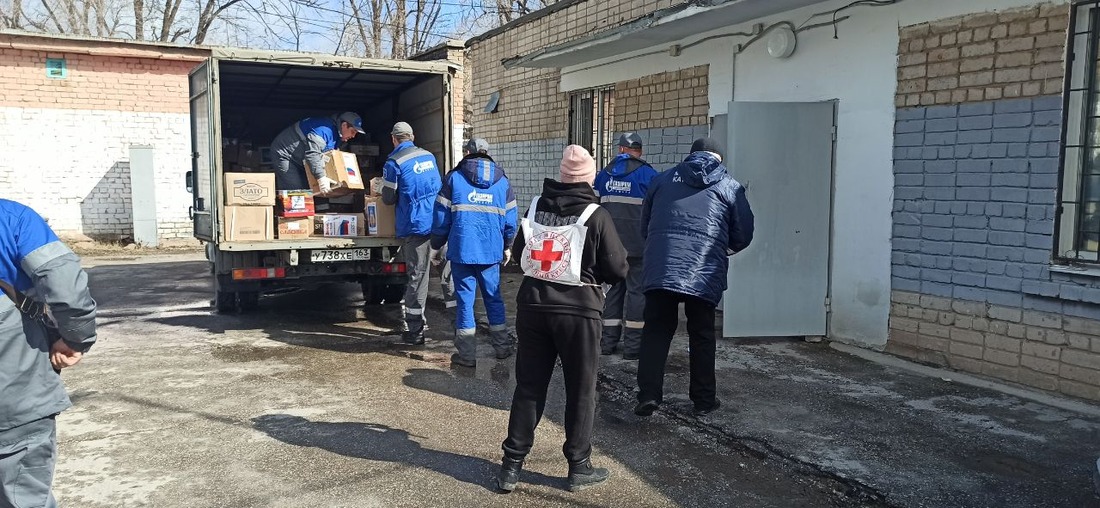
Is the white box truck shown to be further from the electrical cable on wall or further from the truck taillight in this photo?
the electrical cable on wall

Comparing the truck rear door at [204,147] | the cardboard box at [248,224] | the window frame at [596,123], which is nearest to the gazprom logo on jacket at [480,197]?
the cardboard box at [248,224]

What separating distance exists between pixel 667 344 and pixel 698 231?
73cm

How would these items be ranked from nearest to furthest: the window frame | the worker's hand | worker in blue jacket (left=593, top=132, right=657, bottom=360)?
the worker's hand → worker in blue jacket (left=593, top=132, right=657, bottom=360) → the window frame

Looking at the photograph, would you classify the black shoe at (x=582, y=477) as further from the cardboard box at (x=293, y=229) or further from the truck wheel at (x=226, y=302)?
the truck wheel at (x=226, y=302)

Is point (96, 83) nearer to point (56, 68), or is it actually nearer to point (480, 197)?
point (56, 68)

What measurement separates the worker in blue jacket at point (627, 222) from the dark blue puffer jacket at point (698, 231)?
1.55 m

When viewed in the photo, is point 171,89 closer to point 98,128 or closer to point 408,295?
point 98,128

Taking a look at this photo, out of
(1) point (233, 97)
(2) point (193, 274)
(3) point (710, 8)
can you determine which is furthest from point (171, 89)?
(3) point (710, 8)

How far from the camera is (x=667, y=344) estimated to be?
16.4ft

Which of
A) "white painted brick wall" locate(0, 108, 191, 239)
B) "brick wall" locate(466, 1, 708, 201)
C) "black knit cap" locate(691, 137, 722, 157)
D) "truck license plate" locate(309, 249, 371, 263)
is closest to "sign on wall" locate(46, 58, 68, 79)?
"white painted brick wall" locate(0, 108, 191, 239)

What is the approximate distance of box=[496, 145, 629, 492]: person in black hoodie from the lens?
3.85 m

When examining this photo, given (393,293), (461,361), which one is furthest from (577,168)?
(393,293)

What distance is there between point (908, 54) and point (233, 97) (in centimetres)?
737

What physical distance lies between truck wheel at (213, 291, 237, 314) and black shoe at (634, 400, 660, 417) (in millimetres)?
5369
